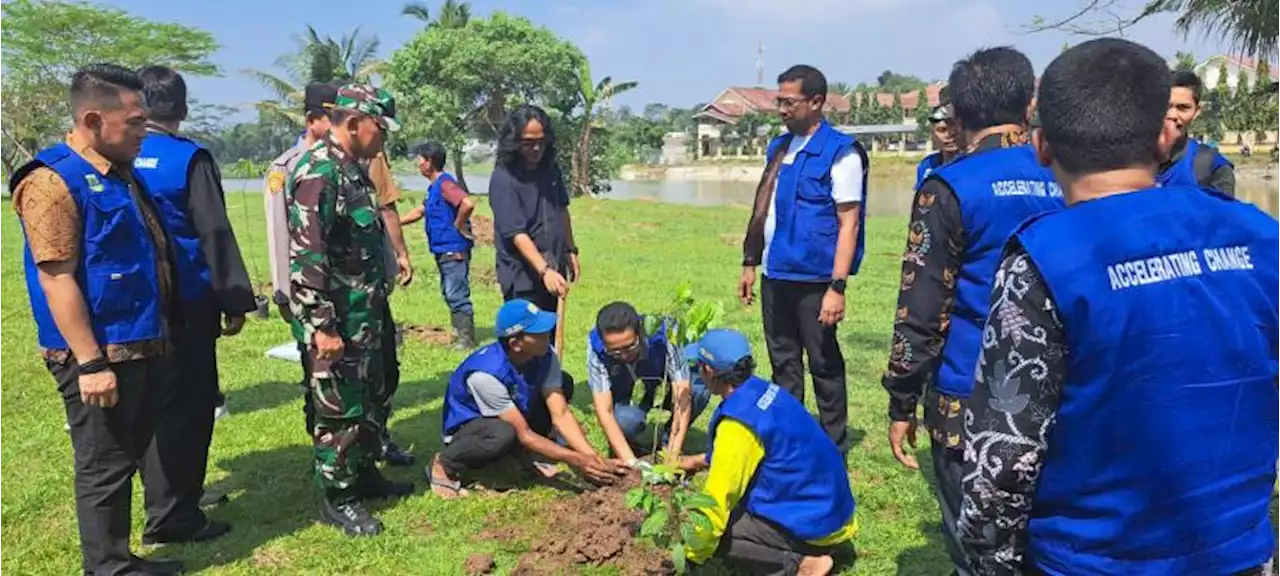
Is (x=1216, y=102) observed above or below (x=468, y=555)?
above

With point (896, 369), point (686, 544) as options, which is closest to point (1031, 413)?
point (896, 369)

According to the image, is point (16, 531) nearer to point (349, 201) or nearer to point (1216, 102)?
point (349, 201)

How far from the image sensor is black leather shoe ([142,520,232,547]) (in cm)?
405

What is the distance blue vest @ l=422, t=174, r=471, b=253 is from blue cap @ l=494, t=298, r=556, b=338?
370 cm

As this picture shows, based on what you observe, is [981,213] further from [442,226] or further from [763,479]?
[442,226]

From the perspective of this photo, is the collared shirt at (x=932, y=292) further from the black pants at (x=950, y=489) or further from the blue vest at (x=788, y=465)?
the blue vest at (x=788, y=465)

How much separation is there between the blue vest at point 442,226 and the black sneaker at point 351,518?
398 cm

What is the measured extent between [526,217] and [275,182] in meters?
1.52

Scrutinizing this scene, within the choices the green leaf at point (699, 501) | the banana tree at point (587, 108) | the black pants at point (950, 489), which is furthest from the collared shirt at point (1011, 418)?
the banana tree at point (587, 108)

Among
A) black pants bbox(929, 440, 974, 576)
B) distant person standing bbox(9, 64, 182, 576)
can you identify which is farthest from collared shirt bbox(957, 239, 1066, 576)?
distant person standing bbox(9, 64, 182, 576)

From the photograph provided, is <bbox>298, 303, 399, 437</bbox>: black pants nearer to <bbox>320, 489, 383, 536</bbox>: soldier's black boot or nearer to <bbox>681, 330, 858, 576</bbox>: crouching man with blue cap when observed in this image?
<bbox>320, 489, 383, 536</bbox>: soldier's black boot

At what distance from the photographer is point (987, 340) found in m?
1.61

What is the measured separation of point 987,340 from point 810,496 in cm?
204

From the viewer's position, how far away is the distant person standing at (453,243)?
26.1 feet
